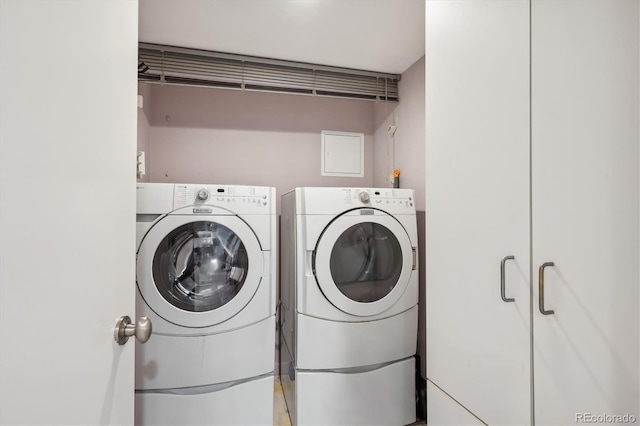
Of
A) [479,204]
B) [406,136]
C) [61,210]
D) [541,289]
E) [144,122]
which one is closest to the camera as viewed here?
[61,210]

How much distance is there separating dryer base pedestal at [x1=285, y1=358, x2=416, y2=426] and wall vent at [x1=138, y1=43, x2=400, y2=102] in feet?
6.05

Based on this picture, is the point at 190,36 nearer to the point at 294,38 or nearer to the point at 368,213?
the point at 294,38

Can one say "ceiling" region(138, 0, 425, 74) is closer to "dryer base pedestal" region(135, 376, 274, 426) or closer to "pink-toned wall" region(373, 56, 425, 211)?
"pink-toned wall" region(373, 56, 425, 211)

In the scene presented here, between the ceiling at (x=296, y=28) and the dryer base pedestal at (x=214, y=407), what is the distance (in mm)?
1901

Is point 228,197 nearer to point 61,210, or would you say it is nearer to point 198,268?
point 198,268

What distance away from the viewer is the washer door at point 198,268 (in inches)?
54.6

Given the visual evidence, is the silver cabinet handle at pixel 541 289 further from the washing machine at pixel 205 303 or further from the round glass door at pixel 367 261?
the washing machine at pixel 205 303

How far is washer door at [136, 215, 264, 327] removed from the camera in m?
1.39

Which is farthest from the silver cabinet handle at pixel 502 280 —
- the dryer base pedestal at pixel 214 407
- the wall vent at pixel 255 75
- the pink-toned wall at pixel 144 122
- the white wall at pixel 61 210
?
the pink-toned wall at pixel 144 122

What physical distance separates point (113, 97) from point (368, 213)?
50.1 inches

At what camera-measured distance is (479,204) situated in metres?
0.90

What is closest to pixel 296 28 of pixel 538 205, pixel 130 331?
pixel 538 205

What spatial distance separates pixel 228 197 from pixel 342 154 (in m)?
1.26

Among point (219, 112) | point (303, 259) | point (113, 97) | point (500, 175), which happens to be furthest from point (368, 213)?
point (219, 112)
